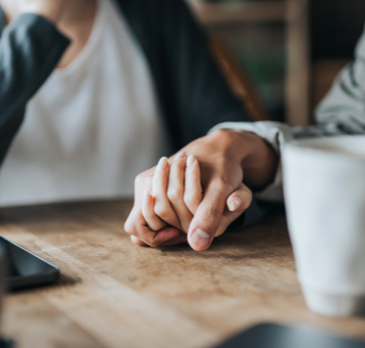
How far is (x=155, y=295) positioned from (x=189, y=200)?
4.6 inches

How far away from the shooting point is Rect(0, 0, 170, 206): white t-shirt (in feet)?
2.99

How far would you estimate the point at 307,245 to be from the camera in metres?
0.23

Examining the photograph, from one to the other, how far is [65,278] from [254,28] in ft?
7.07

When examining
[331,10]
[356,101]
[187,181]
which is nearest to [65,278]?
[187,181]

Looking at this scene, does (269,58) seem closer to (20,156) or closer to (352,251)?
(20,156)

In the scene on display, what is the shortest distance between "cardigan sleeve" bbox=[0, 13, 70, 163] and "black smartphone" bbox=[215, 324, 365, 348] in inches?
18.6

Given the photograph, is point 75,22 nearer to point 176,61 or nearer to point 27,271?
point 176,61

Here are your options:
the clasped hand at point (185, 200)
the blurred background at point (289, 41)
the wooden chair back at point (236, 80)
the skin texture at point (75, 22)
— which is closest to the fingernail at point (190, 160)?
the clasped hand at point (185, 200)

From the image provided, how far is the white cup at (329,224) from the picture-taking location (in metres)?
0.21

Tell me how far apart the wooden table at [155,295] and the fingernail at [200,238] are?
0.04 feet

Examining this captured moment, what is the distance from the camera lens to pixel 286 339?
8.3 inches

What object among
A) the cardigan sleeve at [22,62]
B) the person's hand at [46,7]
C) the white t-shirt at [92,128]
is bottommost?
the white t-shirt at [92,128]

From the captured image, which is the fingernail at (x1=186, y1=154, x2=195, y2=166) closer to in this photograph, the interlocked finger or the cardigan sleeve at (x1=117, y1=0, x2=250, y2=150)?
the interlocked finger

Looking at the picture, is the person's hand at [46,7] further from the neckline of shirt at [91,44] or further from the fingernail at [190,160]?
the fingernail at [190,160]
